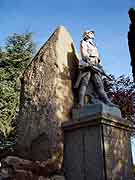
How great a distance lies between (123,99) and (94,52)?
11.5 meters

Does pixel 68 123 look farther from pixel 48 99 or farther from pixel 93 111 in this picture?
pixel 48 99

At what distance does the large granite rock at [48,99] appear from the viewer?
267 inches

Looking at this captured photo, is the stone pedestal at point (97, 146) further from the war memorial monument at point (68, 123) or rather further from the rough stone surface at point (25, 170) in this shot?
the rough stone surface at point (25, 170)

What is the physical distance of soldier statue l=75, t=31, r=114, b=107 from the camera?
722 centimetres

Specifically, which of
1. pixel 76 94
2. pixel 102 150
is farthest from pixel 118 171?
pixel 76 94

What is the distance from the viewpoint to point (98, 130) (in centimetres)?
627

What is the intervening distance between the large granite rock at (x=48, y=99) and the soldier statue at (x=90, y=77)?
34cm

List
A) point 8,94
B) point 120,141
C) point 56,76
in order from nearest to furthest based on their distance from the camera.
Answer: point 120,141
point 56,76
point 8,94

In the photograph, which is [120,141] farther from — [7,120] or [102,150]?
[7,120]

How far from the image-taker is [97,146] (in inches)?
243

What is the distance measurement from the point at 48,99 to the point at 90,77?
3.84 feet

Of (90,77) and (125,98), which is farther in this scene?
(125,98)

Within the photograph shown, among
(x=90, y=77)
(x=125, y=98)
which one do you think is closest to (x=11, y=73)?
(x=125, y=98)

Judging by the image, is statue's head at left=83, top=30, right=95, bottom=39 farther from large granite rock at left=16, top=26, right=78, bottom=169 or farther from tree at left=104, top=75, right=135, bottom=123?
tree at left=104, top=75, right=135, bottom=123
